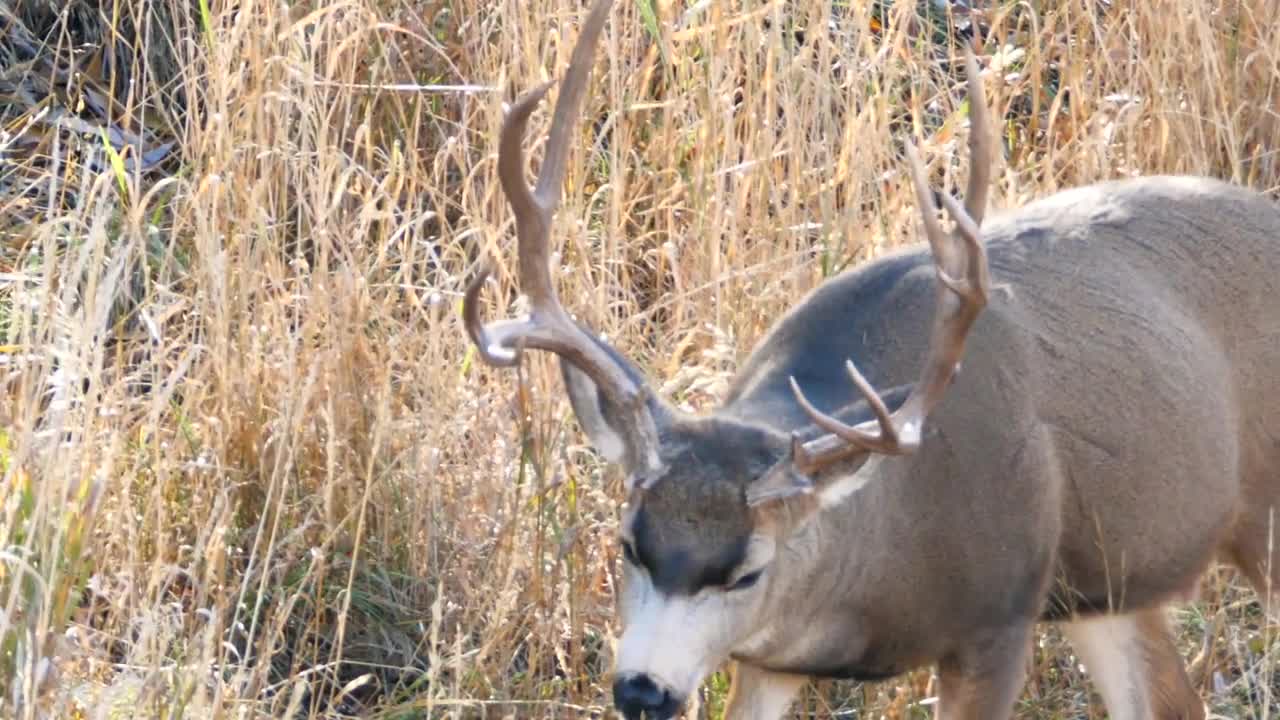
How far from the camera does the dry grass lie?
5.15 m

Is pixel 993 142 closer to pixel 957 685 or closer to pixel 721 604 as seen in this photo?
pixel 957 685

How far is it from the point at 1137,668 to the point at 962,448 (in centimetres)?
109

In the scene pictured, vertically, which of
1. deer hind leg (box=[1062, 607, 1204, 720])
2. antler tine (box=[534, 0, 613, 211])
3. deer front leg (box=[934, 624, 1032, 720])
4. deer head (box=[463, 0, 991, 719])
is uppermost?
antler tine (box=[534, 0, 613, 211])

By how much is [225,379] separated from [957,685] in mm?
2098

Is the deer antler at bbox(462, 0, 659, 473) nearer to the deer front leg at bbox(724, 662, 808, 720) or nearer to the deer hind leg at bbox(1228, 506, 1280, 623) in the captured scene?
the deer front leg at bbox(724, 662, 808, 720)

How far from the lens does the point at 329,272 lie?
20.2 ft

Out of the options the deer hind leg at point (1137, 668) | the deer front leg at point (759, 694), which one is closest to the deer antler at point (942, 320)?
the deer front leg at point (759, 694)

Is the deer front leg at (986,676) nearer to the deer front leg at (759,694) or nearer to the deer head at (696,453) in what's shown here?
the deer front leg at (759,694)

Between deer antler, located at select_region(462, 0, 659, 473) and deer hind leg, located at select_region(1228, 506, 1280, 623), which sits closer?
deer antler, located at select_region(462, 0, 659, 473)

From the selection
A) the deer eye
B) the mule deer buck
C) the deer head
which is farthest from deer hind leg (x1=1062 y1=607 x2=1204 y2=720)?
the deer eye

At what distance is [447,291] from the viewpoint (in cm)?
606

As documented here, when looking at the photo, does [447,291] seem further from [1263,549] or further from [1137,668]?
[1263,549]

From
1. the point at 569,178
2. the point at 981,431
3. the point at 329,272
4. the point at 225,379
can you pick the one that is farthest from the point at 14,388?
the point at 981,431

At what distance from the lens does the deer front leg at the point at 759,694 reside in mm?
4867
